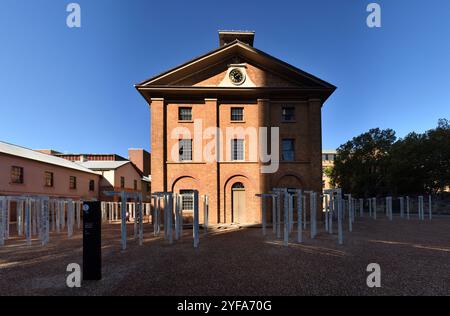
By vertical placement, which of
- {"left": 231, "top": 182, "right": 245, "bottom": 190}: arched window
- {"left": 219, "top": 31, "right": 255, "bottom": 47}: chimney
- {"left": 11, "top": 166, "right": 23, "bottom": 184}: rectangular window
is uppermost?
{"left": 219, "top": 31, "right": 255, "bottom": 47}: chimney

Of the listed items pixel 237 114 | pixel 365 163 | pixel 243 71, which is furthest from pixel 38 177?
pixel 365 163

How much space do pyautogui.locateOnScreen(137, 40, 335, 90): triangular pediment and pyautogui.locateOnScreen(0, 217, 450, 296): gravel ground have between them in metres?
14.0

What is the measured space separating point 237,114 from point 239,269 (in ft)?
54.9

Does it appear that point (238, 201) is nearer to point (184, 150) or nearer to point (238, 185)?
point (238, 185)

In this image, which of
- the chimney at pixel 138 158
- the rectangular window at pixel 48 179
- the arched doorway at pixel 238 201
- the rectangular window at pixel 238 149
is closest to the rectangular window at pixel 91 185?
the rectangular window at pixel 48 179

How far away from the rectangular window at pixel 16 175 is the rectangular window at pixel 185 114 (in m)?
16.9

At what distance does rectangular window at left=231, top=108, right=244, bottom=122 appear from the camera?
23.5 metres

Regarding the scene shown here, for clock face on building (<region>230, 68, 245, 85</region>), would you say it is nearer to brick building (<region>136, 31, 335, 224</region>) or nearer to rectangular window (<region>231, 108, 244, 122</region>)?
brick building (<region>136, 31, 335, 224</region>)

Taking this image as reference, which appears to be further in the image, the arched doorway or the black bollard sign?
the arched doorway

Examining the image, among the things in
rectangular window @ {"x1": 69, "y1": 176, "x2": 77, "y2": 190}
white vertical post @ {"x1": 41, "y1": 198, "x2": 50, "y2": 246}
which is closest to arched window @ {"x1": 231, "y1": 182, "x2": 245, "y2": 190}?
white vertical post @ {"x1": 41, "y1": 198, "x2": 50, "y2": 246}

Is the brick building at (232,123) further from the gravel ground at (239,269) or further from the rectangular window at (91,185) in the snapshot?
the rectangular window at (91,185)

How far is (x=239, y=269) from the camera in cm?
831
